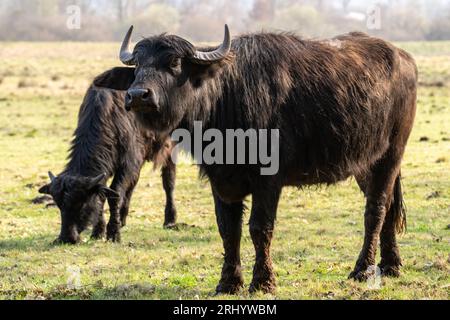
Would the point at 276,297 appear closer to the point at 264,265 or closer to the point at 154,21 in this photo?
the point at 264,265

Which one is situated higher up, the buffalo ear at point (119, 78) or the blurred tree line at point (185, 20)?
the blurred tree line at point (185, 20)

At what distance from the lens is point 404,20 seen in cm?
10731

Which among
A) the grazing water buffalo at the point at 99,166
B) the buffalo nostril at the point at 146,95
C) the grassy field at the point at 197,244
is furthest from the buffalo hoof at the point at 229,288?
the grazing water buffalo at the point at 99,166

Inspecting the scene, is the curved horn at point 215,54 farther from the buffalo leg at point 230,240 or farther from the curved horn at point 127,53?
the buffalo leg at point 230,240

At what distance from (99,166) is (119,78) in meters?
3.80

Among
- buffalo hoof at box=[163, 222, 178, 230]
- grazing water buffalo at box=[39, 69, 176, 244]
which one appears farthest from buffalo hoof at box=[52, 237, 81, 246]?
buffalo hoof at box=[163, 222, 178, 230]

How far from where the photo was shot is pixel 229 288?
26.3 feet

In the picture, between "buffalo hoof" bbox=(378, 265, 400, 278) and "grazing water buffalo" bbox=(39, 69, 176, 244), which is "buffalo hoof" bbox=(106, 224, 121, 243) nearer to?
"grazing water buffalo" bbox=(39, 69, 176, 244)

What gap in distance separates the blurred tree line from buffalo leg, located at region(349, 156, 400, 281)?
179 feet

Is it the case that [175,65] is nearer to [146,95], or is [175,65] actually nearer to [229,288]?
[146,95]

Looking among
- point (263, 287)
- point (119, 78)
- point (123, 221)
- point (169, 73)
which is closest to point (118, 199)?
point (123, 221)

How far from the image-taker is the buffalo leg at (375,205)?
28.5 ft
